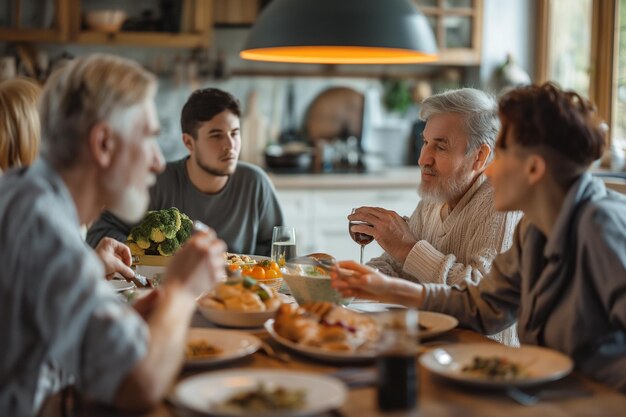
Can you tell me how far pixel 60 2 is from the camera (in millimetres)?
5129

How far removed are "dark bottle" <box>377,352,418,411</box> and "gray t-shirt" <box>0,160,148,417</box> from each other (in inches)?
15.7

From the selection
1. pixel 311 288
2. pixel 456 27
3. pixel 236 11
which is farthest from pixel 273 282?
pixel 456 27

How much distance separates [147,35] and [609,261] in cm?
415

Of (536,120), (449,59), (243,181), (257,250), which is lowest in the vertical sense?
(257,250)

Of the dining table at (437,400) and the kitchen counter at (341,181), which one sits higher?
the kitchen counter at (341,181)

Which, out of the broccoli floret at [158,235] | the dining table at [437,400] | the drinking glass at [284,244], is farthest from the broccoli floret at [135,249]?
the dining table at [437,400]

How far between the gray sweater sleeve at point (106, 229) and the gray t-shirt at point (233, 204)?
23 centimetres

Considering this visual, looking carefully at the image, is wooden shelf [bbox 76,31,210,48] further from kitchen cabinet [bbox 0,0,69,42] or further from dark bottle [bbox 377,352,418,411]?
dark bottle [bbox 377,352,418,411]

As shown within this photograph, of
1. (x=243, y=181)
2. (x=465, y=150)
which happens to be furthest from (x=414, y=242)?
(x=243, y=181)

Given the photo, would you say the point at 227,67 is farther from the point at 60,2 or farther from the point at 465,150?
the point at 465,150

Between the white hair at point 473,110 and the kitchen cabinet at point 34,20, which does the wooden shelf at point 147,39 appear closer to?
the kitchen cabinet at point 34,20

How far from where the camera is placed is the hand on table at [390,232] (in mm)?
2633

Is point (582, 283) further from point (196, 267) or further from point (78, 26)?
point (78, 26)

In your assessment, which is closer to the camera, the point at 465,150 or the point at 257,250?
the point at 465,150
